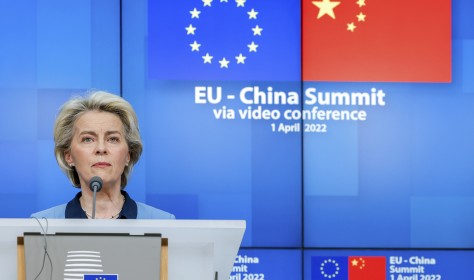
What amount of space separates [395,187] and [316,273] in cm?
65

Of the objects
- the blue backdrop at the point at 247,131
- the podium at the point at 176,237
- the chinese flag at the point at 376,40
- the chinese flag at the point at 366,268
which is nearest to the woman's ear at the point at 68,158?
the podium at the point at 176,237

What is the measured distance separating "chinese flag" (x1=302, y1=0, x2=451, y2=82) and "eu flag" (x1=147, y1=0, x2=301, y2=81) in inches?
4.4

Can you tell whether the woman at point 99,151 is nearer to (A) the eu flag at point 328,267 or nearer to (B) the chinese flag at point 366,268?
(A) the eu flag at point 328,267

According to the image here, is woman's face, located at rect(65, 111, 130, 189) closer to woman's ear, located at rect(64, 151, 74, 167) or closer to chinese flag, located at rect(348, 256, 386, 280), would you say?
woman's ear, located at rect(64, 151, 74, 167)

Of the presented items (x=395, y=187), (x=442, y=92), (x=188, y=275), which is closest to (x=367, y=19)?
(x=442, y=92)

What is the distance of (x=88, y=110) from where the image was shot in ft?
7.55

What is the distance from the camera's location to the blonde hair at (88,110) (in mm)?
2291

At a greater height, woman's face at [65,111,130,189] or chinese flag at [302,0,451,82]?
chinese flag at [302,0,451,82]

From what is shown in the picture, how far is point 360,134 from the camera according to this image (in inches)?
149

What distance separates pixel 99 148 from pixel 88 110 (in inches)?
6.5

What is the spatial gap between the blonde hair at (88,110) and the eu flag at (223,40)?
145cm

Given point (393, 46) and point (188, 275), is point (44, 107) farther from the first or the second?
point (188, 275)

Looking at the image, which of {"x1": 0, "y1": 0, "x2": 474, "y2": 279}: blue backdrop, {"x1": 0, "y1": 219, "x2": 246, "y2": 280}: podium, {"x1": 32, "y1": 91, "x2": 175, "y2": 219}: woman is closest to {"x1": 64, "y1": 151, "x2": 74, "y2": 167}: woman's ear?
{"x1": 32, "y1": 91, "x2": 175, "y2": 219}: woman

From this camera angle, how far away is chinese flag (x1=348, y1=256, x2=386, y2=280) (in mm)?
3768
